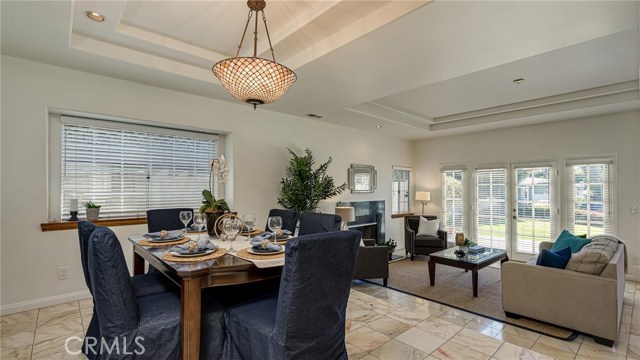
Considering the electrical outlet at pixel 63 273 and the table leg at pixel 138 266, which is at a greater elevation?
the table leg at pixel 138 266

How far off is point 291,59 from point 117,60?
1644 mm

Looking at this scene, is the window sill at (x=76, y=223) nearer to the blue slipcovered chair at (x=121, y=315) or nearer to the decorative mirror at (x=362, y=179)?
the blue slipcovered chair at (x=121, y=315)

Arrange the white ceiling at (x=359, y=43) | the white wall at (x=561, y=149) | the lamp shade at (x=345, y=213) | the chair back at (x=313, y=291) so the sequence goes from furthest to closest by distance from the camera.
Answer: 1. the lamp shade at (x=345, y=213)
2. the white wall at (x=561, y=149)
3. the white ceiling at (x=359, y=43)
4. the chair back at (x=313, y=291)

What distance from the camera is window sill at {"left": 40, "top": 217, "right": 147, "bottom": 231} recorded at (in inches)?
118

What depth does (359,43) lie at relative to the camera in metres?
2.57

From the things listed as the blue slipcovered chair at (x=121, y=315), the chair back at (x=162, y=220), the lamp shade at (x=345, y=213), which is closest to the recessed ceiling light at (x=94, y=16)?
the chair back at (x=162, y=220)

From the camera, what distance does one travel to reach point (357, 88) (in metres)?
3.65

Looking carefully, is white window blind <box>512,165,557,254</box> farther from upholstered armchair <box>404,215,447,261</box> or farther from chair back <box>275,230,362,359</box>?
chair back <box>275,230,362,359</box>

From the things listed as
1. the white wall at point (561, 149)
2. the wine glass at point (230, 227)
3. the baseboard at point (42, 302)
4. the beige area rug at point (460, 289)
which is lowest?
the beige area rug at point (460, 289)

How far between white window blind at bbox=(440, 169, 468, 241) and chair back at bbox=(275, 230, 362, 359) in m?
5.80

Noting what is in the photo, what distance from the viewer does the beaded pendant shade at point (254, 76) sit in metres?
2.01

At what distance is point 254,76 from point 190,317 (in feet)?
4.92

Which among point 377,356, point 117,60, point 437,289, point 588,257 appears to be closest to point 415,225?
point 437,289

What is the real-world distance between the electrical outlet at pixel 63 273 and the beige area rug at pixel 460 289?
12.3 feet
